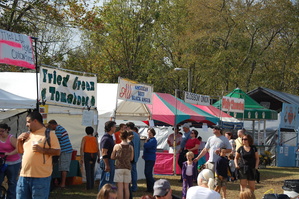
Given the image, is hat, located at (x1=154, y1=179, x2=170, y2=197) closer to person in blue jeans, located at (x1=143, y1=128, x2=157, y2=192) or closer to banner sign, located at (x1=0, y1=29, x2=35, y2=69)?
Result: banner sign, located at (x1=0, y1=29, x2=35, y2=69)

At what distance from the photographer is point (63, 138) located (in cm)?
1242

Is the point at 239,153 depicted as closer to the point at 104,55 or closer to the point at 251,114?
the point at 251,114

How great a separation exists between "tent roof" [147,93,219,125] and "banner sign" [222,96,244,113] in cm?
76

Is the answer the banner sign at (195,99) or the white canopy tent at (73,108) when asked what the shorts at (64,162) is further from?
the banner sign at (195,99)

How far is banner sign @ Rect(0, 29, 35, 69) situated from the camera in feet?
31.4

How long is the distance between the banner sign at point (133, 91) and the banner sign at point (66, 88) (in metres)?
0.75

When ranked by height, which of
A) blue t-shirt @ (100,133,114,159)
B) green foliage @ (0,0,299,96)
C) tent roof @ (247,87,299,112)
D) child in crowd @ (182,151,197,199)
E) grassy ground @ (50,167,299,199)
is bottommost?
grassy ground @ (50,167,299,199)

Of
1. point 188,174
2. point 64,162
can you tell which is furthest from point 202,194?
point 64,162

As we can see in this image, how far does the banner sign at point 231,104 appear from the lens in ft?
64.7

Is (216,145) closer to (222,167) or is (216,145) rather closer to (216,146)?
(216,146)

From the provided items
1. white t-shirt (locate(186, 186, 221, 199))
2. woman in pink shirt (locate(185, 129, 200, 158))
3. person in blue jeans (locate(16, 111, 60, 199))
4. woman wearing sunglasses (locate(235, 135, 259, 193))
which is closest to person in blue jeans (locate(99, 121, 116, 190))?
woman wearing sunglasses (locate(235, 135, 259, 193))

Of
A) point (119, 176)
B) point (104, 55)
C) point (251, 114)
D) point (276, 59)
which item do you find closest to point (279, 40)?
point (276, 59)

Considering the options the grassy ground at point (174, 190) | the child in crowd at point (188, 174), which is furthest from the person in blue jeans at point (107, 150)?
the child in crowd at point (188, 174)

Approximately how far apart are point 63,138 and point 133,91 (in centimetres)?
285
